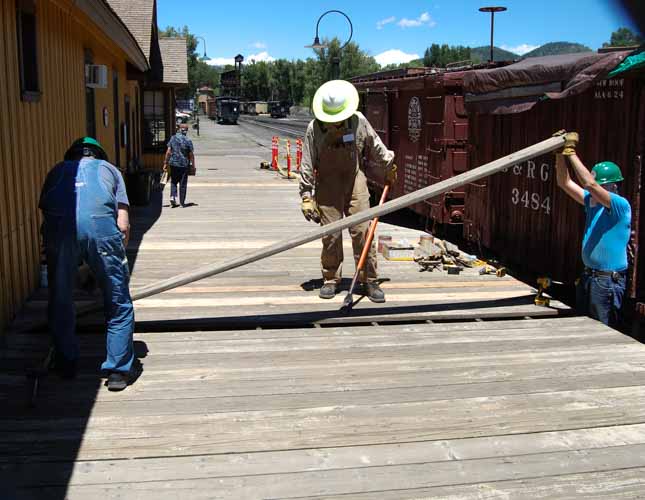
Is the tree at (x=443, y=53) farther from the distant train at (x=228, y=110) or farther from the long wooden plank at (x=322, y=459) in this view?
the long wooden plank at (x=322, y=459)

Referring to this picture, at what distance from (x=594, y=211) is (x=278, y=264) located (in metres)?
4.14

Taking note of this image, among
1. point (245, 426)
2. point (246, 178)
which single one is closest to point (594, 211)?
point (245, 426)

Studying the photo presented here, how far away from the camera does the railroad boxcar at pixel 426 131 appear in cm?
1088

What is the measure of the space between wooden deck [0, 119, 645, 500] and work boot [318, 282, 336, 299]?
0.17 metres

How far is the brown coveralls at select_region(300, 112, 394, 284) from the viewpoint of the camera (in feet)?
22.2

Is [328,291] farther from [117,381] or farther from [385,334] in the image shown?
[117,381]

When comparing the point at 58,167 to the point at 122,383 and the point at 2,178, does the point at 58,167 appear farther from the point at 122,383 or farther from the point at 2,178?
the point at 2,178

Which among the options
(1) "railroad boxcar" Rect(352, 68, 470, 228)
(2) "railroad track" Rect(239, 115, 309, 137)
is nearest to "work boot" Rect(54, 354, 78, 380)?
(1) "railroad boxcar" Rect(352, 68, 470, 228)

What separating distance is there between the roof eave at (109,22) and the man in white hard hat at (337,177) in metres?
3.33

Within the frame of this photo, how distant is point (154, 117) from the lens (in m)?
25.7

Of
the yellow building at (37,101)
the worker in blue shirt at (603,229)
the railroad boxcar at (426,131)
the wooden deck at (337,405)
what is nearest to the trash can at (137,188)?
the yellow building at (37,101)

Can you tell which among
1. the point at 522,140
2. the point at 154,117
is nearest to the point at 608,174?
the point at 522,140

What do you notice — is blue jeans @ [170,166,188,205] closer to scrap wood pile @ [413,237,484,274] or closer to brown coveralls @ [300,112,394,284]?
scrap wood pile @ [413,237,484,274]

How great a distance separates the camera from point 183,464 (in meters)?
3.48
